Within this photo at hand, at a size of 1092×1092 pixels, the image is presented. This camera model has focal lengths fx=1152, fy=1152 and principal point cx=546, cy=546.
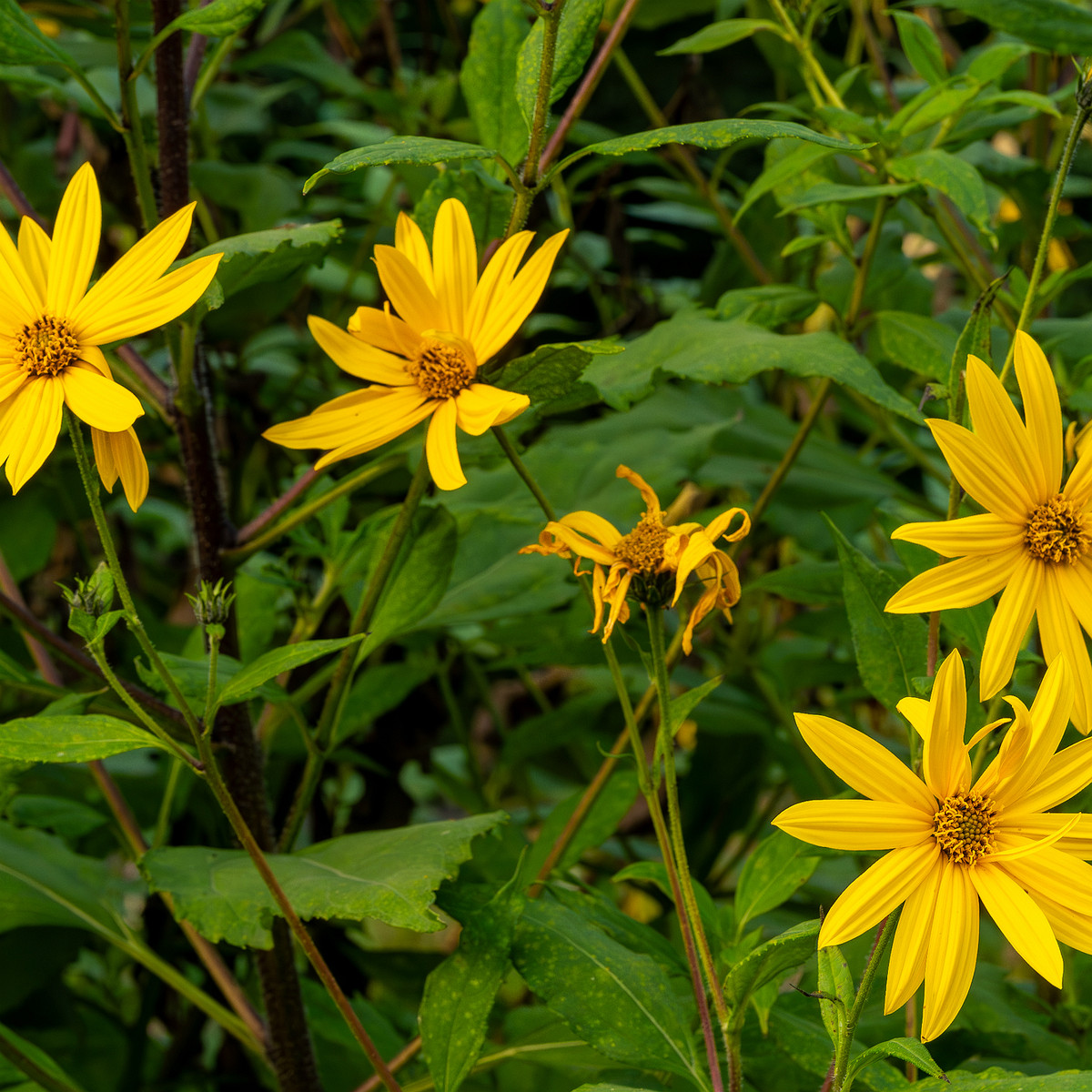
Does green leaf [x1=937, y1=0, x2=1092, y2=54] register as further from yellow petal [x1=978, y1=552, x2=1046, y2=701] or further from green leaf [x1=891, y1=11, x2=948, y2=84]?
yellow petal [x1=978, y1=552, x2=1046, y2=701]

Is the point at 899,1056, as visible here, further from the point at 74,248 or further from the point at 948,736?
the point at 74,248

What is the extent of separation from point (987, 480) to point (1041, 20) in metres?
0.28

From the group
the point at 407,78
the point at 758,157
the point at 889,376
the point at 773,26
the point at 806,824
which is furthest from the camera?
the point at 758,157

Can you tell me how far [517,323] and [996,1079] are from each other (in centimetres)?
26

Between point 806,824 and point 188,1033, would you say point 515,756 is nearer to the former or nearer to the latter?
point 188,1033

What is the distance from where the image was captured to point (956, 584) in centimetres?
34

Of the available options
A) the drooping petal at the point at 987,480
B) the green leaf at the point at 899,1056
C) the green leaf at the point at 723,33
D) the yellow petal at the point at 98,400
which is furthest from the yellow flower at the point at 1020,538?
the green leaf at the point at 723,33

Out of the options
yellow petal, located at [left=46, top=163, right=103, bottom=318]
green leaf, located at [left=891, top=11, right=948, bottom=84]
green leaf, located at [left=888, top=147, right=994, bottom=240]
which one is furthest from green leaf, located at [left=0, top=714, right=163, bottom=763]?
green leaf, located at [left=891, top=11, right=948, bottom=84]

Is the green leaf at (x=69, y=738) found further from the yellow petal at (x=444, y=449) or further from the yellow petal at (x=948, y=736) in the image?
the yellow petal at (x=948, y=736)

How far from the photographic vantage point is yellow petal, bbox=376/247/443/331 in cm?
37

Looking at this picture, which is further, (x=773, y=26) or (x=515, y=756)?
(x=515, y=756)

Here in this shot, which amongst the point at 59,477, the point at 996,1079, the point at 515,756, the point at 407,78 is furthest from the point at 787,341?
the point at 407,78

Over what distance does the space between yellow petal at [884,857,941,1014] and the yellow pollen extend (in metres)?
0.13

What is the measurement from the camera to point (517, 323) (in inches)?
14.5
